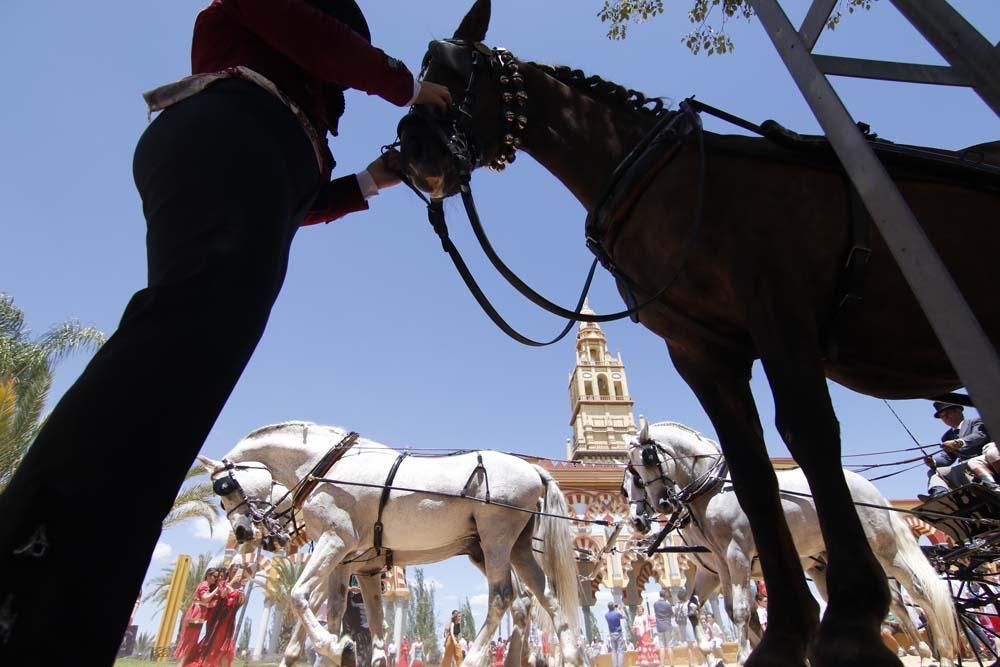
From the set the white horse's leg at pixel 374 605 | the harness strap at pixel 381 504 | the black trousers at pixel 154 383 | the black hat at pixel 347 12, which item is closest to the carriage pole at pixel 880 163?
the black hat at pixel 347 12

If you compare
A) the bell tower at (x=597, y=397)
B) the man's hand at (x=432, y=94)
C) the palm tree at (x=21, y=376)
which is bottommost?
the man's hand at (x=432, y=94)

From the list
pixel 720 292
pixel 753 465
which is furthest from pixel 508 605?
pixel 720 292

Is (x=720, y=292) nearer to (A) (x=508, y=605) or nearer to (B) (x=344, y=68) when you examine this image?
(B) (x=344, y=68)

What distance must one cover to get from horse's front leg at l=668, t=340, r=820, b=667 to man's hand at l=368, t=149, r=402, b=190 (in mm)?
1092

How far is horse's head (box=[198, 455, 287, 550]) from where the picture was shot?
604 cm

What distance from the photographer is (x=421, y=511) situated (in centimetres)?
588

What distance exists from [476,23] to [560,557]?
5.64m

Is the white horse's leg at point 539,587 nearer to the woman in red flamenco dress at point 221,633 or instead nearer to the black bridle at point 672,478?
the black bridle at point 672,478

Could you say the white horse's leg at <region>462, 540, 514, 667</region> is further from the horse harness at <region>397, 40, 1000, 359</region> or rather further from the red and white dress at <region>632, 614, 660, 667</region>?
the red and white dress at <region>632, 614, 660, 667</region>

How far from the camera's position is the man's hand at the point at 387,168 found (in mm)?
1818

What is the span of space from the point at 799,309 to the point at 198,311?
144cm

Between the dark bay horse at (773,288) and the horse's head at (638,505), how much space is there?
5.50m

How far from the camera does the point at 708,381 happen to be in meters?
1.93

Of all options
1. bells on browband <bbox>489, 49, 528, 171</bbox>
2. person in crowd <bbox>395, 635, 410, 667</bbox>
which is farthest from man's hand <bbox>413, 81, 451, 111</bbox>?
person in crowd <bbox>395, 635, 410, 667</bbox>
